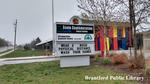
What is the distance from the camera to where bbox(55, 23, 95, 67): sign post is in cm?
1452

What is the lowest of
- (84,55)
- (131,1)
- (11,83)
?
(11,83)

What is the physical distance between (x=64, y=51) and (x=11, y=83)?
5689 millimetres

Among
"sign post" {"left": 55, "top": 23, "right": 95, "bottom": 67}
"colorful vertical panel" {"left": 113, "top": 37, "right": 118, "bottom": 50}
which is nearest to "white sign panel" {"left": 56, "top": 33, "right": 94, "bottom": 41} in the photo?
"sign post" {"left": 55, "top": 23, "right": 95, "bottom": 67}

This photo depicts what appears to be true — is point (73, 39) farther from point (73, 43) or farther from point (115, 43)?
point (115, 43)

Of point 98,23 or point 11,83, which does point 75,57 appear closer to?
point 11,83

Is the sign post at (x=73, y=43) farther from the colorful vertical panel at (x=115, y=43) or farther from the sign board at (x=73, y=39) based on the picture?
the colorful vertical panel at (x=115, y=43)

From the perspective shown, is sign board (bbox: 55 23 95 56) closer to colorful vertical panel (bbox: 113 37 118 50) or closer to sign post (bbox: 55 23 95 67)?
sign post (bbox: 55 23 95 67)

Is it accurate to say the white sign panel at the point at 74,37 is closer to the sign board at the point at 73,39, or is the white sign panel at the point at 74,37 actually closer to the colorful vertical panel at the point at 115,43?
the sign board at the point at 73,39

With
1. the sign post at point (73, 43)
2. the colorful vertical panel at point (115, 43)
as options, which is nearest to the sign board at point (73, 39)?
the sign post at point (73, 43)

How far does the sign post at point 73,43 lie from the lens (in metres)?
14.5

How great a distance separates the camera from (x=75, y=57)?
15062 mm

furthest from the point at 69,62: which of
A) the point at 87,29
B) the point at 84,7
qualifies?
the point at 84,7

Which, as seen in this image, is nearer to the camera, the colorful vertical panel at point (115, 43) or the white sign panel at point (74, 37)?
the white sign panel at point (74, 37)

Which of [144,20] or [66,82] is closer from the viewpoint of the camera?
[66,82]
